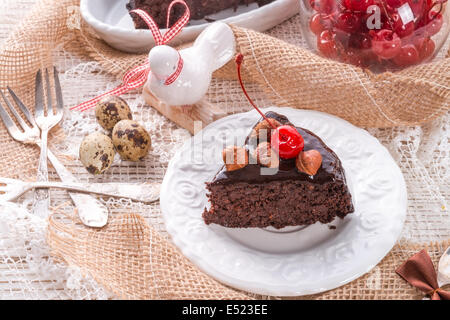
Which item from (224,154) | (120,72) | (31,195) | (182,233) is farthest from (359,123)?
(31,195)

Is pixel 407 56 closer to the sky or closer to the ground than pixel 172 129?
closer to the sky

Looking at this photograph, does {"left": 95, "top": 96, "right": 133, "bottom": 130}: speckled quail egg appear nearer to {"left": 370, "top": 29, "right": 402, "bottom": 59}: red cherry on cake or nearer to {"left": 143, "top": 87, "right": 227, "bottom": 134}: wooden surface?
{"left": 143, "top": 87, "right": 227, "bottom": 134}: wooden surface

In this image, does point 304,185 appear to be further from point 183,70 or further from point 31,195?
point 31,195

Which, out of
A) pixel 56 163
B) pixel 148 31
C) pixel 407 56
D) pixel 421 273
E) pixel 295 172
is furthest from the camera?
pixel 148 31

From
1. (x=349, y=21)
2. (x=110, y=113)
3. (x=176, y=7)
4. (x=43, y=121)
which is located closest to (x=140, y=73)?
(x=110, y=113)

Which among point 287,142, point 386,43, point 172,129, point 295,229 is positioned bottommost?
point 295,229

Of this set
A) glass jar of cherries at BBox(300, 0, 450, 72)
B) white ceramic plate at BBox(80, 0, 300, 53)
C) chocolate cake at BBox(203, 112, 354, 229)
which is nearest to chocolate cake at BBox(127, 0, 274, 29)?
white ceramic plate at BBox(80, 0, 300, 53)

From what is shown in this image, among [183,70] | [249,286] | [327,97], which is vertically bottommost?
[249,286]

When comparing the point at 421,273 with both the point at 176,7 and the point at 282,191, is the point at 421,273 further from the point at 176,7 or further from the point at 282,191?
the point at 176,7
